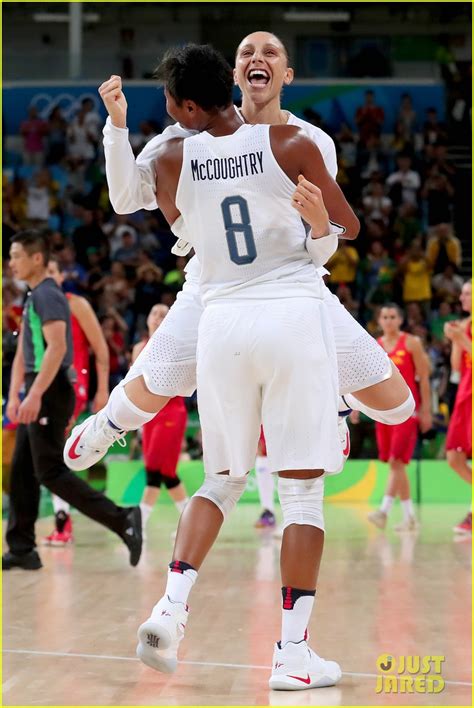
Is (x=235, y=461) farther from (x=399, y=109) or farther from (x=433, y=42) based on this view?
(x=433, y=42)

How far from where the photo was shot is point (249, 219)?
13.4 ft

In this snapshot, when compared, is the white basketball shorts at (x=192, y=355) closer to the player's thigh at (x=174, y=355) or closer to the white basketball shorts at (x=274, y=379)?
the player's thigh at (x=174, y=355)

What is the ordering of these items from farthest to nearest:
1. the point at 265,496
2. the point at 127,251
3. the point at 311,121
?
the point at 311,121 → the point at 127,251 → the point at 265,496

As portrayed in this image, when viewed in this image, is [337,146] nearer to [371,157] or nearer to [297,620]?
[371,157]

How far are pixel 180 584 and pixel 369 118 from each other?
16.8 m

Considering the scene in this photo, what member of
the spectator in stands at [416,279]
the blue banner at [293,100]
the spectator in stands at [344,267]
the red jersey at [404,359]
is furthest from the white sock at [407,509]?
the blue banner at [293,100]

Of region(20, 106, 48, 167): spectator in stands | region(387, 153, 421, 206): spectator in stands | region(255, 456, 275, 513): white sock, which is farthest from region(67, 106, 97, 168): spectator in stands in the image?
region(255, 456, 275, 513): white sock

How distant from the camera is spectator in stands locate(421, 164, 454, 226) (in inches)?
746

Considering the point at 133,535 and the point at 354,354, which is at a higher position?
the point at 354,354

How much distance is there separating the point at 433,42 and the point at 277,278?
19499mm

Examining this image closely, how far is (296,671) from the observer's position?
4184 mm

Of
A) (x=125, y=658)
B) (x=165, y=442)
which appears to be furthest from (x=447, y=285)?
(x=125, y=658)

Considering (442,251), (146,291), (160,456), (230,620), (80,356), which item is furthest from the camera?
(442,251)

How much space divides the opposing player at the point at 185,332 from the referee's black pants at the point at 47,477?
113 inches
